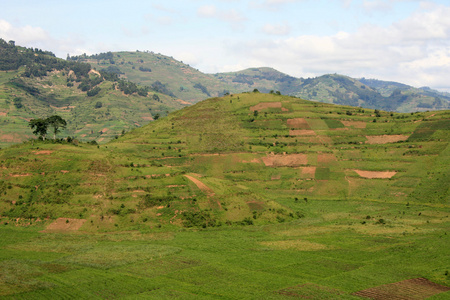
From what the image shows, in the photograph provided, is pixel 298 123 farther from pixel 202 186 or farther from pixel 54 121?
pixel 54 121

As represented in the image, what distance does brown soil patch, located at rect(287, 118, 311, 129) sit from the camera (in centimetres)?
17500

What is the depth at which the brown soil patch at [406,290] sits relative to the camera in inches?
2090

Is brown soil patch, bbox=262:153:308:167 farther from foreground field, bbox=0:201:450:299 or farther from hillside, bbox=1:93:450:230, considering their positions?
foreground field, bbox=0:201:450:299

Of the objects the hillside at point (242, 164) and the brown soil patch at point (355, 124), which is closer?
the hillside at point (242, 164)

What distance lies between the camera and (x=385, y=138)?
16012 centimetres

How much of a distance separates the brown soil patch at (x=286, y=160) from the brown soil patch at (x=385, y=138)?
104 feet

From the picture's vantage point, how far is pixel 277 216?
333ft

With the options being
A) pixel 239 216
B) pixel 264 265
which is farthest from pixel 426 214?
pixel 264 265

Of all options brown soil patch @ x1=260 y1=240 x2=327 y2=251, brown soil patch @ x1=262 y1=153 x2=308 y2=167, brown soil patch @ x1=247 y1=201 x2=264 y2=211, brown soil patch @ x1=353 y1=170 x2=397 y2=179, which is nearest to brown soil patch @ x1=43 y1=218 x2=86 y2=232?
brown soil patch @ x1=260 y1=240 x2=327 y2=251

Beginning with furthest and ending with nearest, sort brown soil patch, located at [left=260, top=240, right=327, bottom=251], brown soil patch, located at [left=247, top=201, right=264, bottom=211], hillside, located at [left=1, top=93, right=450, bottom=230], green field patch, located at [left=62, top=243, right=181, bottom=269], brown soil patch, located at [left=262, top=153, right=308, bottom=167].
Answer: brown soil patch, located at [left=262, top=153, right=308, bottom=167] < brown soil patch, located at [left=247, top=201, right=264, bottom=211] < hillside, located at [left=1, top=93, right=450, bottom=230] < brown soil patch, located at [left=260, top=240, right=327, bottom=251] < green field patch, located at [left=62, top=243, right=181, bottom=269]

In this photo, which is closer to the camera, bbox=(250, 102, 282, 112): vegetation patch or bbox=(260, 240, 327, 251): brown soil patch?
bbox=(260, 240, 327, 251): brown soil patch

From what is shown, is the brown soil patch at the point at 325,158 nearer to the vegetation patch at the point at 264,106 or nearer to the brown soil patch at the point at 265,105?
the vegetation patch at the point at 264,106

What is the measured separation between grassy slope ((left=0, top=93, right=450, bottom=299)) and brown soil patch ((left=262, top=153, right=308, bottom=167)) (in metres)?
0.76

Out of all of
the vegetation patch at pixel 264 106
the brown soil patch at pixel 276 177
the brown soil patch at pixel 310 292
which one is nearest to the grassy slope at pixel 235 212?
the brown soil patch at pixel 310 292
